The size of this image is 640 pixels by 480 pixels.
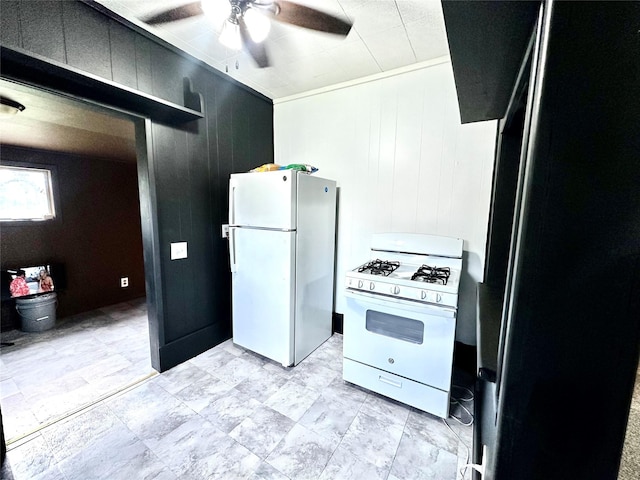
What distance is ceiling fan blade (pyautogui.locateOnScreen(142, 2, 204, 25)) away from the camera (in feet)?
5.18

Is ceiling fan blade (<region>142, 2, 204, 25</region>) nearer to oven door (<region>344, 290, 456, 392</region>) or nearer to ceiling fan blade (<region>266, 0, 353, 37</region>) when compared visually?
ceiling fan blade (<region>266, 0, 353, 37</region>)

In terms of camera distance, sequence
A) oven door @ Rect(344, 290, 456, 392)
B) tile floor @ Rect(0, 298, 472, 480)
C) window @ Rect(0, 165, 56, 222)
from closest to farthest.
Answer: tile floor @ Rect(0, 298, 472, 480) < oven door @ Rect(344, 290, 456, 392) < window @ Rect(0, 165, 56, 222)

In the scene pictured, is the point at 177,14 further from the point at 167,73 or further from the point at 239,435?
the point at 239,435

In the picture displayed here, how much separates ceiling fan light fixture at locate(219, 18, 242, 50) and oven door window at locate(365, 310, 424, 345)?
6.29 ft

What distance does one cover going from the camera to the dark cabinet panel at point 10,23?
1317 mm

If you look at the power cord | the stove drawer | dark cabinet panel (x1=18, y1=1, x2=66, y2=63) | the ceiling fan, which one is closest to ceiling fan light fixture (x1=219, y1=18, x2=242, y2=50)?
the ceiling fan

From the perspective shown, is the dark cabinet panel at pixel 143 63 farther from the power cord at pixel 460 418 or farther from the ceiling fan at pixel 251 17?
the power cord at pixel 460 418

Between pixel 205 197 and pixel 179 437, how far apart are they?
180 cm

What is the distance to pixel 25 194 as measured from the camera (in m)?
3.08

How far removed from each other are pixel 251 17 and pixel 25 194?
3.55 meters

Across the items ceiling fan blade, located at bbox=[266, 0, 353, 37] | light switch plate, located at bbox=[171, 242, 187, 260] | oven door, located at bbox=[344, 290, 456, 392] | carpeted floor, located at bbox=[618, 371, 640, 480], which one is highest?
ceiling fan blade, located at bbox=[266, 0, 353, 37]

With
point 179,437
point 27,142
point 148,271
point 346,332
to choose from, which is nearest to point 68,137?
point 27,142

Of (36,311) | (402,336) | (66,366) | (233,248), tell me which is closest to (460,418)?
(402,336)

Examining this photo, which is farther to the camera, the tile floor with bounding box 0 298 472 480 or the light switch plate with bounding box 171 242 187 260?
the light switch plate with bounding box 171 242 187 260
